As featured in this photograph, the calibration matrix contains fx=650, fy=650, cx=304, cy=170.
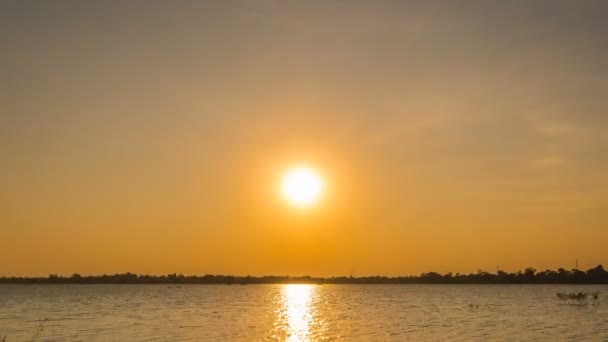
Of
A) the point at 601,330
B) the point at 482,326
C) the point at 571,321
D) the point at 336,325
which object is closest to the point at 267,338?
the point at 336,325

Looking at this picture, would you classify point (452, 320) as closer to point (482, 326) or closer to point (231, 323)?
point (482, 326)

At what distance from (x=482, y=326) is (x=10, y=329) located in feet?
158

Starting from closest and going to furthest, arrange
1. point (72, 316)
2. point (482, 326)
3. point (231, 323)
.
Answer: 1. point (482, 326)
2. point (231, 323)
3. point (72, 316)

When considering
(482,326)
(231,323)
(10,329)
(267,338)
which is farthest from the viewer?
(231,323)

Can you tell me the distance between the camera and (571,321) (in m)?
75.8

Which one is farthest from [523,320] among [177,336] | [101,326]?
[101,326]

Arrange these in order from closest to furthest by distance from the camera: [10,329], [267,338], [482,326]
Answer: [267,338]
[10,329]
[482,326]

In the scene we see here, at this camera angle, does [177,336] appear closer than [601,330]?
Yes

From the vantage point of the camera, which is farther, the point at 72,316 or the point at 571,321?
the point at 72,316

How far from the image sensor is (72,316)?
269 feet

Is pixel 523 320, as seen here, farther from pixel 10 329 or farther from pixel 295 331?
→ pixel 10 329

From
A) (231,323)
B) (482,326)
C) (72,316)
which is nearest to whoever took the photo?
(482,326)

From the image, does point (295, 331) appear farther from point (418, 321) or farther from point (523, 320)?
point (523, 320)

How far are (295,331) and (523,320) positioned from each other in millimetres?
29623
